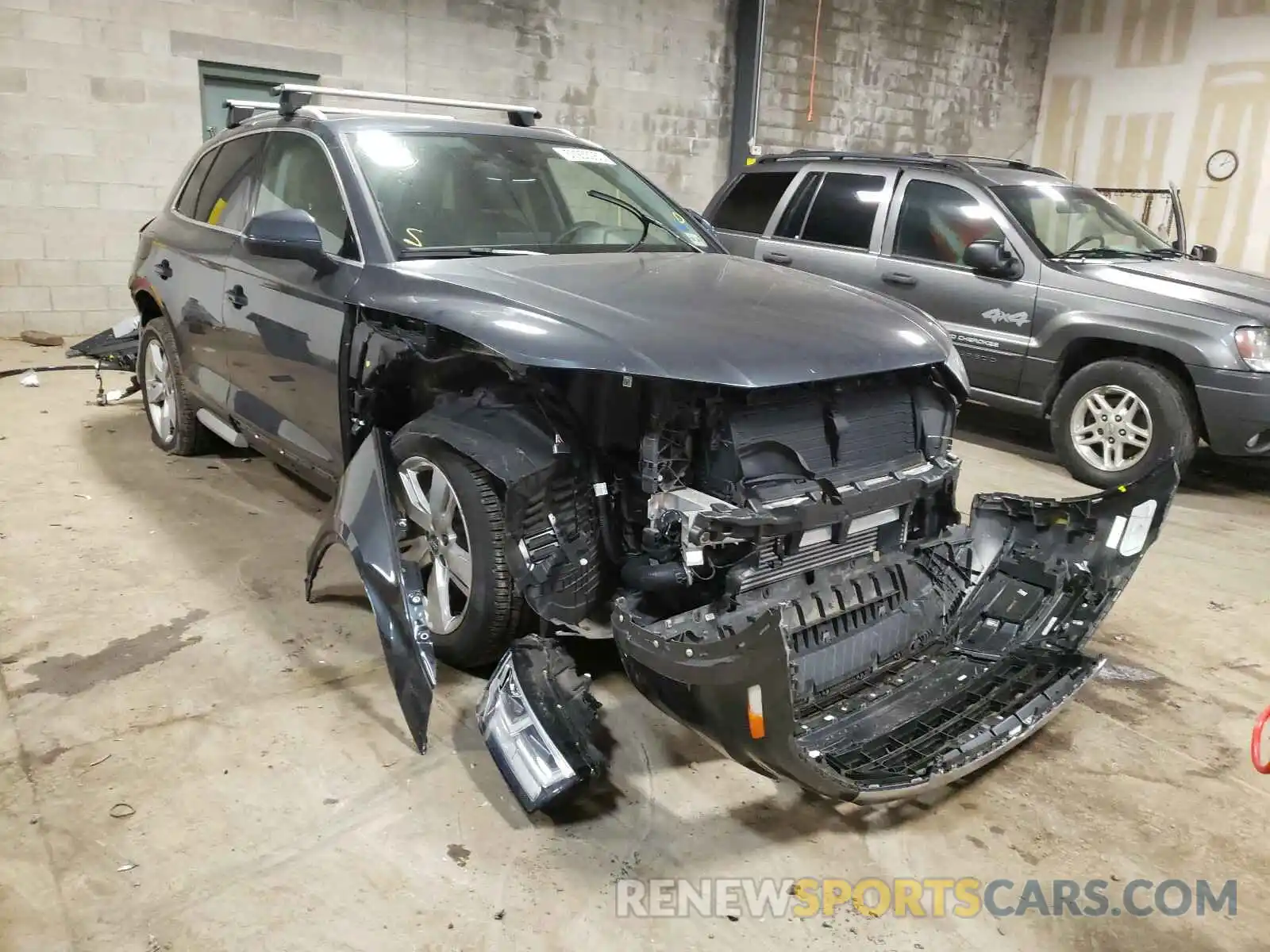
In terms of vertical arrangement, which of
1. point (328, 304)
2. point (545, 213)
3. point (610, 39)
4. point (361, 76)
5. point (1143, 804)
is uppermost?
point (610, 39)

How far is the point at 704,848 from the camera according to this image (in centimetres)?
239

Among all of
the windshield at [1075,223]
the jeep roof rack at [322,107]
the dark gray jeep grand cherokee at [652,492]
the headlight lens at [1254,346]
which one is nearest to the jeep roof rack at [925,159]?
the windshield at [1075,223]

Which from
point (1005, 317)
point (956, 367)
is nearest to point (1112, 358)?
point (1005, 317)

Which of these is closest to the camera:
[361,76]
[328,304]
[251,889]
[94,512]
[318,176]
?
[251,889]

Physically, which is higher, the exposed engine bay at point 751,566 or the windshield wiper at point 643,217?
the windshield wiper at point 643,217

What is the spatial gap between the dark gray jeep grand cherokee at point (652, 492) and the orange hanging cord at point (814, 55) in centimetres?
884

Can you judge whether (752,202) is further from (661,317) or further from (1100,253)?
(661,317)

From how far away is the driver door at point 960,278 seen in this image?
19.0 ft

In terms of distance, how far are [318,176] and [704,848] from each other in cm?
279

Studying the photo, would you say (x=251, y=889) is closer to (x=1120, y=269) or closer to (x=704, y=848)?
(x=704, y=848)

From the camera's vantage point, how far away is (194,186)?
4.82 m

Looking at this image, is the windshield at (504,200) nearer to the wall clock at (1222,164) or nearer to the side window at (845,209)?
the side window at (845,209)

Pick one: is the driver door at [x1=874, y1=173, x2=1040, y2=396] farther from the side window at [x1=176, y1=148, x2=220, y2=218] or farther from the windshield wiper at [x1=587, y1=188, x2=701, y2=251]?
the side window at [x1=176, y1=148, x2=220, y2=218]

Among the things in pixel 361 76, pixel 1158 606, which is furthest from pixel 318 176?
pixel 361 76
